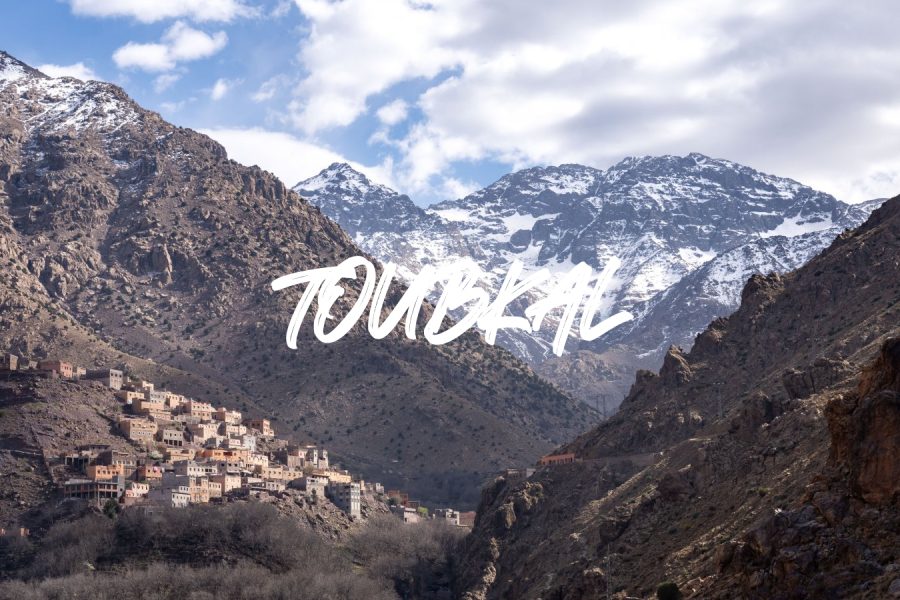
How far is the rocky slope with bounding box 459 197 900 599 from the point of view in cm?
6781

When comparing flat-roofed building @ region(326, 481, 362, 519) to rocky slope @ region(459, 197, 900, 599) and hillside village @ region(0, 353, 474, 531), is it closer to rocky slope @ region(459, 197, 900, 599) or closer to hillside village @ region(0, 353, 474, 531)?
hillside village @ region(0, 353, 474, 531)

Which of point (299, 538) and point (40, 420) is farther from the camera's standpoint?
point (40, 420)

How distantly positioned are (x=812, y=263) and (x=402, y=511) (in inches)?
2554

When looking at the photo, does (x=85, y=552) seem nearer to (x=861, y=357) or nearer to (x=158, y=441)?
(x=158, y=441)

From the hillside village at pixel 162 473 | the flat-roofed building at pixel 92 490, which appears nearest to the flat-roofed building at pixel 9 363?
the hillside village at pixel 162 473

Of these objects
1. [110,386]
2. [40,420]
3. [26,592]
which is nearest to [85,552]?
[26,592]

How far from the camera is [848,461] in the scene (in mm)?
69750

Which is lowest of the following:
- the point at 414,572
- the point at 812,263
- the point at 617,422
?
the point at 414,572

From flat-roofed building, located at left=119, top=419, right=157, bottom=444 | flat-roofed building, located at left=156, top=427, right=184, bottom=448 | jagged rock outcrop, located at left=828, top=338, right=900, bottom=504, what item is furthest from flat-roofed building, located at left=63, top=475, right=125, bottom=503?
jagged rock outcrop, located at left=828, top=338, right=900, bottom=504

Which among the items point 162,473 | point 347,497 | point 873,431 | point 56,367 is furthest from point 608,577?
point 56,367

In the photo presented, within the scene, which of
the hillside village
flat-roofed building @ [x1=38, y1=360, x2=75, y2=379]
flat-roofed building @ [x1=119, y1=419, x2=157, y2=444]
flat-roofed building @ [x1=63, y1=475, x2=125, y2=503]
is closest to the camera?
flat-roofed building @ [x1=63, y1=475, x2=125, y2=503]

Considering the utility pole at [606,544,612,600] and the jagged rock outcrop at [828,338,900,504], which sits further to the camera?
the utility pole at [606,544,612,600]

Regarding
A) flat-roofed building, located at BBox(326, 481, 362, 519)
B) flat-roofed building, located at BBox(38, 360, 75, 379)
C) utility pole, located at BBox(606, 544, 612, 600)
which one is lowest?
utility pole, located at BBox(606, 544, 612, 600)

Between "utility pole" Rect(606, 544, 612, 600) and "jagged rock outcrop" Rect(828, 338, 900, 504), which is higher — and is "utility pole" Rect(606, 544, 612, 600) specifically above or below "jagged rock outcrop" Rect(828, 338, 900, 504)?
below
